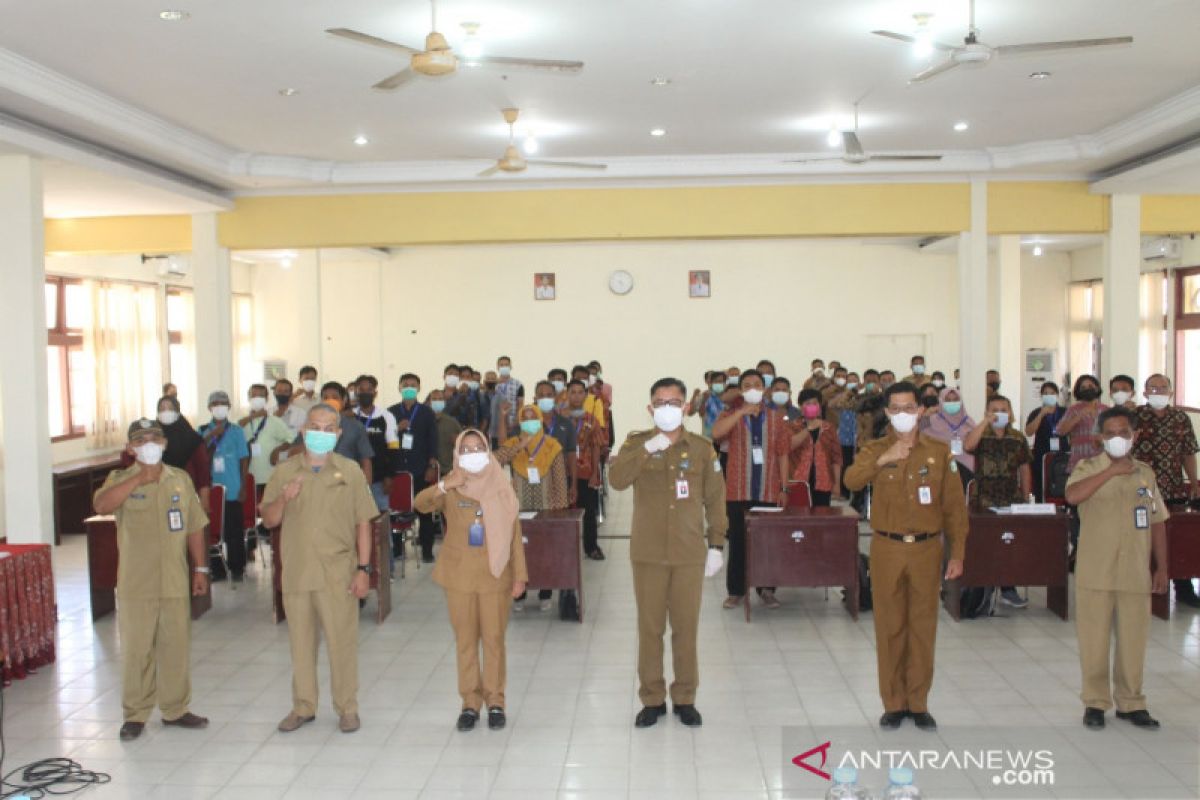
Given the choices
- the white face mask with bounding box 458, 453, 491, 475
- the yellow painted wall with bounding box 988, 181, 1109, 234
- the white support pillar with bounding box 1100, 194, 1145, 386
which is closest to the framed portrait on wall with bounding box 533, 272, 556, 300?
the yellow painted wall with bounding box 988, 181, 1109, 234

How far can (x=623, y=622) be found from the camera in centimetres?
753

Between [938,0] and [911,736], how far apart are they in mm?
4238

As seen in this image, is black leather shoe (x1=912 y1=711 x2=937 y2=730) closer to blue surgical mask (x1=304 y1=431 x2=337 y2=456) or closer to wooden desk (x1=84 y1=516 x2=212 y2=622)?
blue surgical mask (x1=304 y1=431 x2=337 y2=456)

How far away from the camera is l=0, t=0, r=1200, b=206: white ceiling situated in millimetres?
6516

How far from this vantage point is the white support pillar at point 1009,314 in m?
15.1

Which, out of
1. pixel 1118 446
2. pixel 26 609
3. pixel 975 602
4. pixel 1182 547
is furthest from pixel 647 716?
pixel 1182 547

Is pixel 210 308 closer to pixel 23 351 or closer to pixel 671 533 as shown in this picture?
pixel 23 351

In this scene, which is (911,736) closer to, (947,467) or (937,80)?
(947,467)

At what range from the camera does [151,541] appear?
5.21m

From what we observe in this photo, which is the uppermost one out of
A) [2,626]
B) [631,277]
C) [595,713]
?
[631,277]

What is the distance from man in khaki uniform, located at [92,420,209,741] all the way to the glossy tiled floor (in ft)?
0.94

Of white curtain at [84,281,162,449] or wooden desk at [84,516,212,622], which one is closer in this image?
wooden desk at [84,516,212,622]

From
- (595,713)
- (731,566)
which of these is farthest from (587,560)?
(595,713)

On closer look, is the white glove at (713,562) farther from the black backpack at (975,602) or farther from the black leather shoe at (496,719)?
the black backpack at (975,602)
